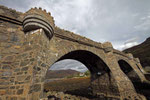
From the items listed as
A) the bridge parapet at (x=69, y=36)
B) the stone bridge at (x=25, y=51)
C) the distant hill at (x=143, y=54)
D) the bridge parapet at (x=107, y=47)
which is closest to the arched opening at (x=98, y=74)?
the bridge parapet at (x=69, y=36)

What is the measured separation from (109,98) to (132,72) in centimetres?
1032

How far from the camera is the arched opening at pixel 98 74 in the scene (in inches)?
299

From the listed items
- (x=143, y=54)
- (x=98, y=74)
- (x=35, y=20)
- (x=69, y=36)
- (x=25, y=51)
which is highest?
(x=143, y=54)

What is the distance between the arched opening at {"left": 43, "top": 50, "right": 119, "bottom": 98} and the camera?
760 cm

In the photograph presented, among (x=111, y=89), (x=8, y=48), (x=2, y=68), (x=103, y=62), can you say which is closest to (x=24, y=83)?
(x=2, y=68)

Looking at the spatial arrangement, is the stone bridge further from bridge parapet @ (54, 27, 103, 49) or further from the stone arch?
the stone arch

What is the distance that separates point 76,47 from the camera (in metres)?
6.20

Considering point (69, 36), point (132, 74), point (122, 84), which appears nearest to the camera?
point (69, 36)

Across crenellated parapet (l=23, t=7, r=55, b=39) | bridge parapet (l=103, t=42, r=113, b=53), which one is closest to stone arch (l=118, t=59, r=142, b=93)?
bridge parapet (l=103, t=42, r=113, b=53)

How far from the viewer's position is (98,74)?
30.6 feet

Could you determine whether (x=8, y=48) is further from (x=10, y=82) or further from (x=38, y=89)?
(x=38, y=89)

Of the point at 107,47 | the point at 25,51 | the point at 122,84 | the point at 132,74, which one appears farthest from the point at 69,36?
the point at 132,74

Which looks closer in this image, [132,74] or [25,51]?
[25,51]

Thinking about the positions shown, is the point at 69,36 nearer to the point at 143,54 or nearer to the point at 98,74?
the point at 98,74
